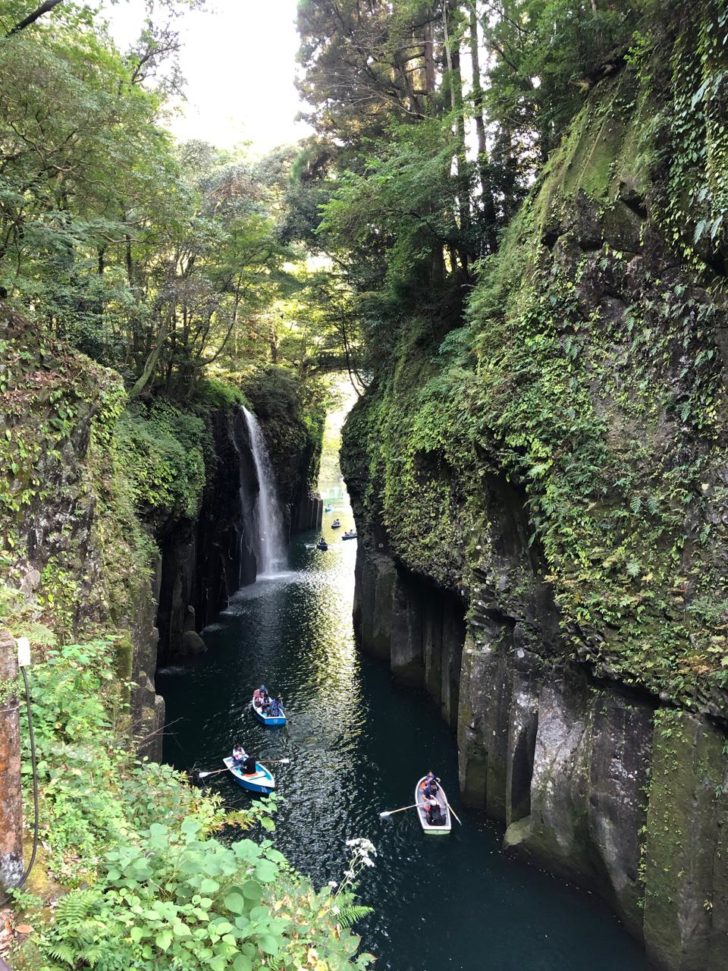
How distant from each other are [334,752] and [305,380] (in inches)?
1111

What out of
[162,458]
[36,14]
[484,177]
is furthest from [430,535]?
[36,14]

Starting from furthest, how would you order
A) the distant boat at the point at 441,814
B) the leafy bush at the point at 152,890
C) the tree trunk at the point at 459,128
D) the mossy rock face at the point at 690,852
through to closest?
the tree trunk at the point at 459,128 → the distant boat at the point at 441,814 → the mossy rock face at the point at 690,852 → the leafy bush at the point at 152,890

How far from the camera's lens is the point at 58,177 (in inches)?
602

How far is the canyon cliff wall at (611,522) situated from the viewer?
29.8 feet

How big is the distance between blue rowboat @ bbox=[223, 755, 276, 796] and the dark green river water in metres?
0.31

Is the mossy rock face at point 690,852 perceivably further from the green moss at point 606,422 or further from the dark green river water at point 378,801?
the dark green river water at point 378,801

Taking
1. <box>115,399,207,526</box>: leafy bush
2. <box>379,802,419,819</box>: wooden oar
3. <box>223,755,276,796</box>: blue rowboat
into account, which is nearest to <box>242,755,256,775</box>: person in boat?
<box>223,755,276,796</box>: blue rowboat

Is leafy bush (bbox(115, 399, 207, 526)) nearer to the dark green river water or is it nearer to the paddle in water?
the dark green river water

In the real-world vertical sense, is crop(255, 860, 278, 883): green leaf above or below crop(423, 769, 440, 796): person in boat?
above

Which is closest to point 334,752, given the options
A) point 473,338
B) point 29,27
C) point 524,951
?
point 524,951

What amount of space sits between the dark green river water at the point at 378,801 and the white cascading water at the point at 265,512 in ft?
36.0

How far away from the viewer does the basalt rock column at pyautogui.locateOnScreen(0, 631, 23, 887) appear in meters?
4.12

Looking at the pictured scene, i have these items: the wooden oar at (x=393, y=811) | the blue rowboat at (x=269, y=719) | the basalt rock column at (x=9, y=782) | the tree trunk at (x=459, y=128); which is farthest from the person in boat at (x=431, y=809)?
the tree trunk at (x=459, y=128)

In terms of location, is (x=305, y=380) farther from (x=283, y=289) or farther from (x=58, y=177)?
(x=58, y=177)
